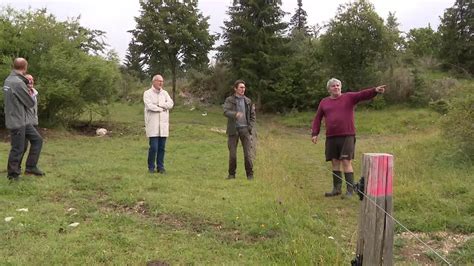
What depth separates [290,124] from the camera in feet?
85.6

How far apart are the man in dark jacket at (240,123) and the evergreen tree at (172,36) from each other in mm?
24247

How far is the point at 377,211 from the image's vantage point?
127 inches

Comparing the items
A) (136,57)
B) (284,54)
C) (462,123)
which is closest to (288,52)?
(284,54)

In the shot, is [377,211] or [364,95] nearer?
[377,211]

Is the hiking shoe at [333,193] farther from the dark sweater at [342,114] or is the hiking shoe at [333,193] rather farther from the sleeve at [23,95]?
the sleeve at [23,95]

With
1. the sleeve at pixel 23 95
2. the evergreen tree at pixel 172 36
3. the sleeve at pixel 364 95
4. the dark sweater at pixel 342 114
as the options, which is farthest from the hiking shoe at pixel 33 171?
the evergreen tree at pixel 172 36

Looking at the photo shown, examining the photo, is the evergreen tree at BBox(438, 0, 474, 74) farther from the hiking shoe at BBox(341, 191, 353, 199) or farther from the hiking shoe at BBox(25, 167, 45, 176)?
the hiking shoe at BBox(25, 167, 45, 176)

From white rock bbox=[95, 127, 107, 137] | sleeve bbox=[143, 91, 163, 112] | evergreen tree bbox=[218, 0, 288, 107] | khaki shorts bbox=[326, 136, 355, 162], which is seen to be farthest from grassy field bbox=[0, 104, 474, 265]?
evergreen tree bbox=[218, 0, 288, 107]

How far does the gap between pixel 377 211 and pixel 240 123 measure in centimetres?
562

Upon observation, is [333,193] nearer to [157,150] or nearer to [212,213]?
[212,213]

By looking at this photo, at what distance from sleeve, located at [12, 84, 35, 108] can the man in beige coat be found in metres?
2.17

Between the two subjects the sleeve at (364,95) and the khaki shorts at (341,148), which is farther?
the khaki shorts at (341,148)

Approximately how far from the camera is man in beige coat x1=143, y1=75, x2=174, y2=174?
9.06m

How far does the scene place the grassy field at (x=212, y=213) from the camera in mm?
4555
